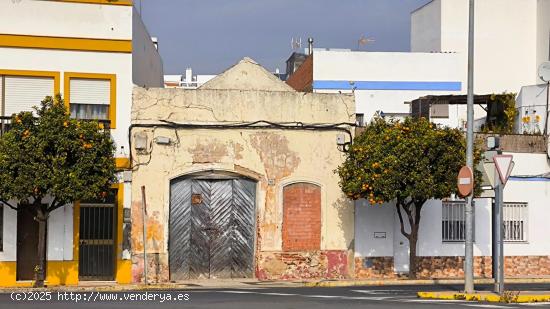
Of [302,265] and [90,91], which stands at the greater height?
[90,91]

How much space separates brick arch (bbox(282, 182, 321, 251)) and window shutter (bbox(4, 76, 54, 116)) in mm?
7169

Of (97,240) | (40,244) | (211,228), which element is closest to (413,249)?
(211,228)

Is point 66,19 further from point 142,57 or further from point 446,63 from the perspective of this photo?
point 446,63

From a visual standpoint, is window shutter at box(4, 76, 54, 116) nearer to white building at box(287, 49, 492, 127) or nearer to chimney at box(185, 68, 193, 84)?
white building at box(287, 49, 492, 127)

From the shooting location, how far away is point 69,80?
25.3 m

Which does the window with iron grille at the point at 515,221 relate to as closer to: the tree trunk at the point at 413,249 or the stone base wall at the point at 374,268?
the tree trunk at the point at 413,249

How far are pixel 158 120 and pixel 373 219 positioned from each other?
683 cm

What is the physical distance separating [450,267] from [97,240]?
10280 millimetres

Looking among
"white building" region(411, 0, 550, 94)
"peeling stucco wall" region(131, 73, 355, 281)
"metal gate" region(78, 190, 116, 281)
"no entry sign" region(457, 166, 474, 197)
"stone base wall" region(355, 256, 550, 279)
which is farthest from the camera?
→ "white building" region(411, 0, 550, 94)

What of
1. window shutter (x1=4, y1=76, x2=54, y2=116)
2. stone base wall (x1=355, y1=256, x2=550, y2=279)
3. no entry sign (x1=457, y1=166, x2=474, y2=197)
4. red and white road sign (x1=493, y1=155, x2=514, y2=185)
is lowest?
stone base wall (x1=355, y1=256, x2=550, y2=279)

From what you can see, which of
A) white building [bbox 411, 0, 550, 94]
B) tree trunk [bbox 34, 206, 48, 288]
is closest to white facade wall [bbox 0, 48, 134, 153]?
tree trunk [bbox 34, 206, 48, 288]

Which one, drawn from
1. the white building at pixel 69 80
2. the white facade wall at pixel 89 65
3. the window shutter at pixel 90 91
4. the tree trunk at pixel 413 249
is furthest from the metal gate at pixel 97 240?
the tree trunk at pixel 413 249

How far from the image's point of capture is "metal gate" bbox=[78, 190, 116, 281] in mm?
25391

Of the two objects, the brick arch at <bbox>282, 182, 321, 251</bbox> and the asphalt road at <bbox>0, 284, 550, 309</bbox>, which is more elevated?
the brick arch at <bbox>282, 182, 321, 251</bbox>
